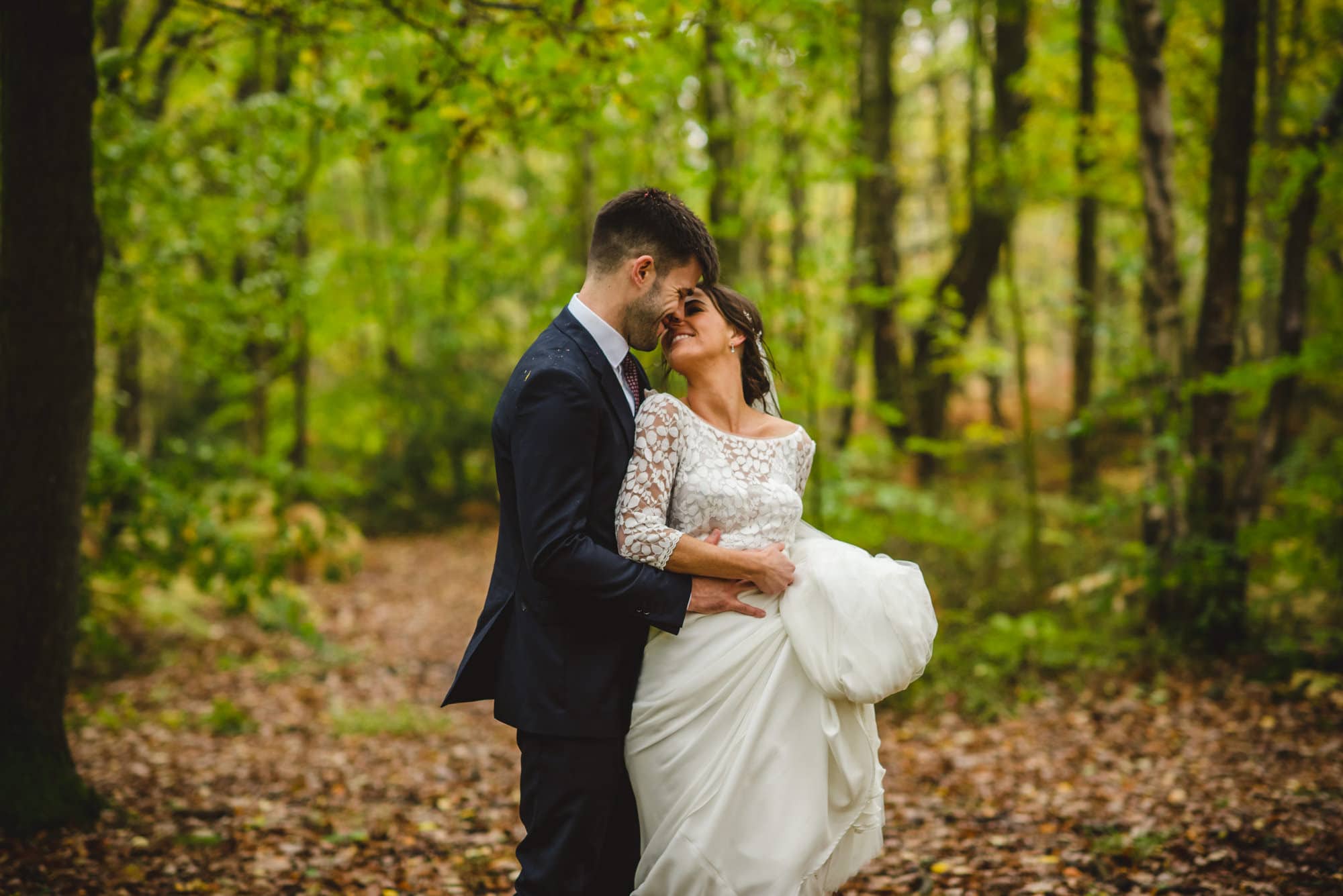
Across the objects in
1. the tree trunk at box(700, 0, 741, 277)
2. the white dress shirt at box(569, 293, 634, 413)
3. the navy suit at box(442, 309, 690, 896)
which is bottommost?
the navy suit at box(442, 309, 690, 896)

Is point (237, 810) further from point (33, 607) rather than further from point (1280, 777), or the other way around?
point (1280, 777)

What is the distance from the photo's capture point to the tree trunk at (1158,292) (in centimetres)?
705

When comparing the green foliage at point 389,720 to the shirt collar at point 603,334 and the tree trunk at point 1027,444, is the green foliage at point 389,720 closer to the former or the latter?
the shirt collar at point 603,334

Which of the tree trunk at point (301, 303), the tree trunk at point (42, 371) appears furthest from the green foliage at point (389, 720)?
the tree trunk at point (301, 303)

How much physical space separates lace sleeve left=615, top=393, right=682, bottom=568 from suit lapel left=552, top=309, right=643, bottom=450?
36 millimetres

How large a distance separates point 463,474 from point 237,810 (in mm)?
12894

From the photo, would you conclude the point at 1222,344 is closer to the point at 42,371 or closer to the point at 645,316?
the point at 645,316

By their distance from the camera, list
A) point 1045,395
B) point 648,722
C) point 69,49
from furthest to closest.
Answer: point 1045,395, point 69,49, point 648,722

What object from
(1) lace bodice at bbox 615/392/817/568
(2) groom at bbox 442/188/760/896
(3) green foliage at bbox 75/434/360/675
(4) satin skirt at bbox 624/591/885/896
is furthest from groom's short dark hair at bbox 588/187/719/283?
(3) green foliage at bbox 75/434/360/675

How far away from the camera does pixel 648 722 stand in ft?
9.08

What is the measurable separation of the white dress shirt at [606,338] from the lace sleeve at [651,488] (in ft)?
0.36

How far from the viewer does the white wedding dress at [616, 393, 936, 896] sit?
8.73 ft

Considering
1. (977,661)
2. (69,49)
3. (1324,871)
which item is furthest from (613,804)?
(977,661)

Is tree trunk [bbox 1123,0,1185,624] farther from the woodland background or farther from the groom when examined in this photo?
the groom
